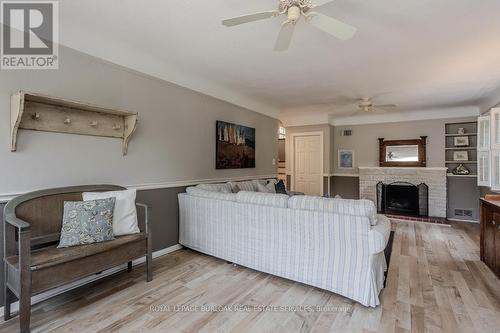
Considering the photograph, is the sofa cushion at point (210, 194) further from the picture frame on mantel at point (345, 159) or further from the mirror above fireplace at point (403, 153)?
the mirror above fireplace at point (403, 153)

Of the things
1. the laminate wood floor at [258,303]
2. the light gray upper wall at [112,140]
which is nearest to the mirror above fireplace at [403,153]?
the laminate wood floor at [258,303]

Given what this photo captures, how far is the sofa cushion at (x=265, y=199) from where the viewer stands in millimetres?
2594

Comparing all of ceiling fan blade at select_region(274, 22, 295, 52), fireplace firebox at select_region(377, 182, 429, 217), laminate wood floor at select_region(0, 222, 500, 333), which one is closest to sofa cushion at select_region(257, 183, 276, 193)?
laminate wood floor at select_region(0, 222, 500, 333)

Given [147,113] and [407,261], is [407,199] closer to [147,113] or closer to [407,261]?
[407,261]

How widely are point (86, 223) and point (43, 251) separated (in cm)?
34

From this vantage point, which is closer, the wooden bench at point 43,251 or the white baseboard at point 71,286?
the wooden bench at point 43,251

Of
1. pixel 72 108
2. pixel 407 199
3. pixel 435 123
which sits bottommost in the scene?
pixel 407 199

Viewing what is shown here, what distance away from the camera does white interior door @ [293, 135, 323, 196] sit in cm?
655

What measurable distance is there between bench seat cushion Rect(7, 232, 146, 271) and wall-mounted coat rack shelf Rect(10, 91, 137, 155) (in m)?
0.89

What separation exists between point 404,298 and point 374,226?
744 millimetres

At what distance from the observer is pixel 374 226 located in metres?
2.16

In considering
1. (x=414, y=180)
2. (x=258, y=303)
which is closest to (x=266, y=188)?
(x=258, y=303)

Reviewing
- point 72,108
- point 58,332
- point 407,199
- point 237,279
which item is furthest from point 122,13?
point 407,199

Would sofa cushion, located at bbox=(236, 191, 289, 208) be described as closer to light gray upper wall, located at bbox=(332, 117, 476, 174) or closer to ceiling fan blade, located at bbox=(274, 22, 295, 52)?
ceiling fan blade, located at bbox=(274, 22, 295, 52)
